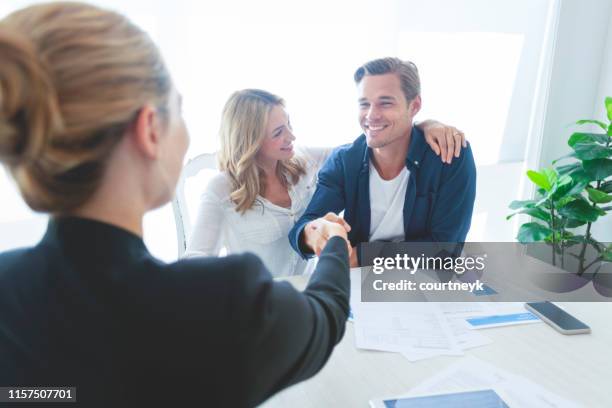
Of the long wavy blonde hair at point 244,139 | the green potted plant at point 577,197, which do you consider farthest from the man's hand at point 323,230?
the green potted plant at point 577,197

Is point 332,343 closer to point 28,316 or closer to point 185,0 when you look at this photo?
point 28,316

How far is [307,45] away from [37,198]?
198cm

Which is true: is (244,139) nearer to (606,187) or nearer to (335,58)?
(335,58)

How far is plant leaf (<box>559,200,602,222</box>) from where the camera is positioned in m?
2.13

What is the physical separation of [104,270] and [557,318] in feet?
3.61

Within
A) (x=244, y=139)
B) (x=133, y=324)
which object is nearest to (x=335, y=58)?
(x=244, y=139)

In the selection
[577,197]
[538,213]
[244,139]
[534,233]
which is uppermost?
[244,139]

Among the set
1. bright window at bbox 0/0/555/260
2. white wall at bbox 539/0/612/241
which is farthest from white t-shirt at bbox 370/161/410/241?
white wall at bbox 539/0/612/241

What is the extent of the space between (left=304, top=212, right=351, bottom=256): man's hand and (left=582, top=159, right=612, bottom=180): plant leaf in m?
1.70

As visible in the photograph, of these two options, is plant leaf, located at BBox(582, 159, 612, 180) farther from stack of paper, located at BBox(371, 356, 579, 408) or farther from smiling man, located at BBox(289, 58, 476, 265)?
stack of paper, located at BBox(371, 356, 579, 408)

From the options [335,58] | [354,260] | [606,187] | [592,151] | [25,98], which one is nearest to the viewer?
[25,98]

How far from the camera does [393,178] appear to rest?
5.43 feet

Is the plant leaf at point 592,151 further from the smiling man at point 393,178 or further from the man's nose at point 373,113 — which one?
the man's nose at point 373,113

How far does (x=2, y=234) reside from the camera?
1891 mm
